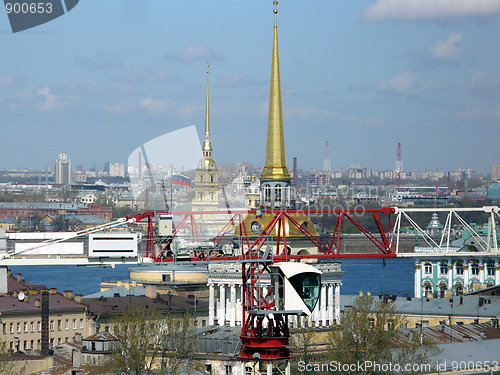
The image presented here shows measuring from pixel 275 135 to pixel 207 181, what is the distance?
5043 centimetres

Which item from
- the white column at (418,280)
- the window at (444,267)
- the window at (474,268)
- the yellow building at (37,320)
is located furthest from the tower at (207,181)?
the yellow building at (37,320)

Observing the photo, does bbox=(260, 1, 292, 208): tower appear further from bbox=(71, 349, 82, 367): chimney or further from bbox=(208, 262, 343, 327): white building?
bbox=(71, 349, 82, 367): chimney

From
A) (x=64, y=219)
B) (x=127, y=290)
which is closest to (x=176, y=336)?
(x=127, y=290)

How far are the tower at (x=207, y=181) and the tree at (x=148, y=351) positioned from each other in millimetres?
59598

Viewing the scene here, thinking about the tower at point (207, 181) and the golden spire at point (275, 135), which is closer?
the golden spire at point (275, 135)

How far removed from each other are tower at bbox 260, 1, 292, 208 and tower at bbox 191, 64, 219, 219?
4021 cm

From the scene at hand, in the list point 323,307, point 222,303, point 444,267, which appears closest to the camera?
point 222,303

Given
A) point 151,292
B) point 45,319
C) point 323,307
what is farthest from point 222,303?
point 151,292

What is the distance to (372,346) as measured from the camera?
38.7 m

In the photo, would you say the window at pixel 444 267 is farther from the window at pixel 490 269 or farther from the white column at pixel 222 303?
the white column at pixel 222 303

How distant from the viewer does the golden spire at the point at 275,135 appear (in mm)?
57719

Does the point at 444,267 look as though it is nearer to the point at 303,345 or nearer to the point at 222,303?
the point at 222,303

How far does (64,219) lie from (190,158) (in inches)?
5281

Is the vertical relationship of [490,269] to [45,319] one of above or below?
above
